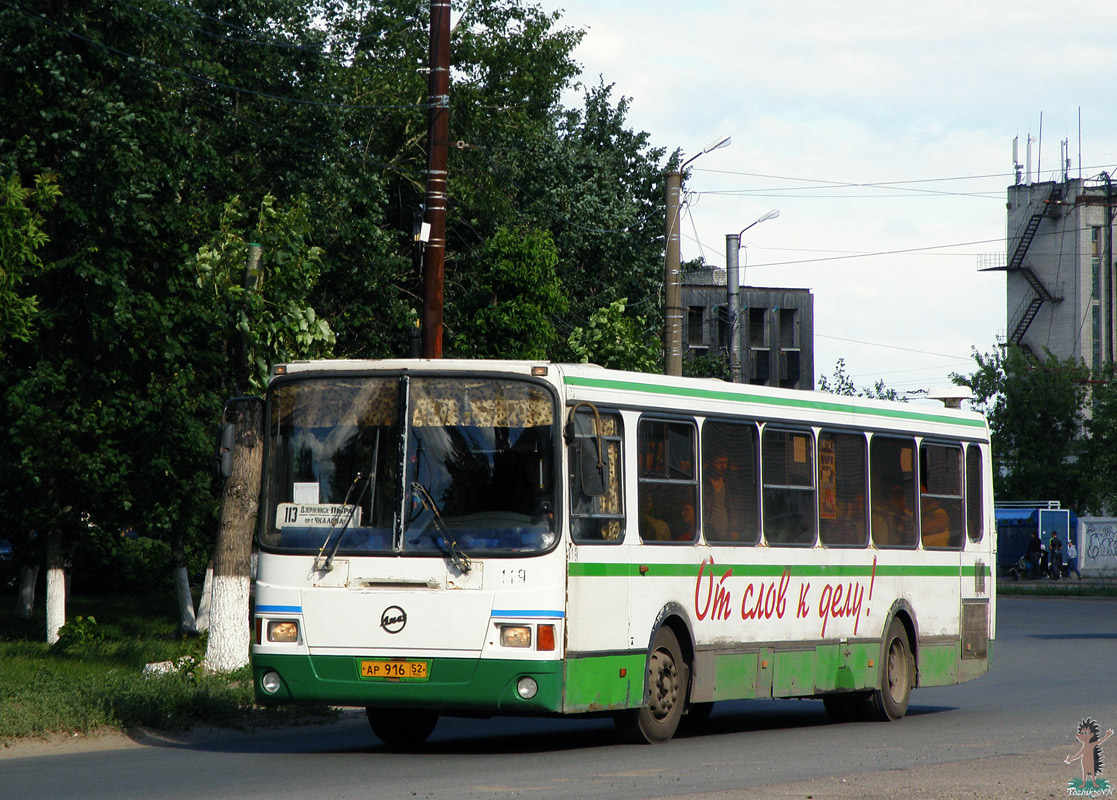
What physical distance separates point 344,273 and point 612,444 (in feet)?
70.0

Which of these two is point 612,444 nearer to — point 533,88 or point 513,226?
point 513,226

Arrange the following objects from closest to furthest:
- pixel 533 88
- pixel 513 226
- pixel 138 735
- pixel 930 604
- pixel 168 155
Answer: pixel 138 735
pixel 930 604
pixel 168 155
pixel 513 226
pixel 533 88

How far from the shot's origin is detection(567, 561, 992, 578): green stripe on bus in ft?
40.4

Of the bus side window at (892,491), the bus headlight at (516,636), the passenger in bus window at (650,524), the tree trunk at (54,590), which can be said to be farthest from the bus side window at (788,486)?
the tree trunk at (54,590)

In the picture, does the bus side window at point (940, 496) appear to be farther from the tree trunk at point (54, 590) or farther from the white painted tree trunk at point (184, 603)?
the white painted tree trunk at point (184, 603)

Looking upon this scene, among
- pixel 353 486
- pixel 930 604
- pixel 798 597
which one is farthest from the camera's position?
pixel 930 604

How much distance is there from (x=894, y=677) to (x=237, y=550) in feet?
24.4

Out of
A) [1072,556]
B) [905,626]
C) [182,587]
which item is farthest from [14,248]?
[1072,556]

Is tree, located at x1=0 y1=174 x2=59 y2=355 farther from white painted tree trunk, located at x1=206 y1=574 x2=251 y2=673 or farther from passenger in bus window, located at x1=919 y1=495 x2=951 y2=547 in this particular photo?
passenger in bus window, located at x1=919 y1=495 x2=951 y2=547

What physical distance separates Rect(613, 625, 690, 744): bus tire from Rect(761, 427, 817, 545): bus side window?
1.84 m

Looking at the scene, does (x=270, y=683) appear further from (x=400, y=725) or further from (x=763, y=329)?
(x=763, y=329)

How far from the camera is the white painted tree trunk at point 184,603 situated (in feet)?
96.2

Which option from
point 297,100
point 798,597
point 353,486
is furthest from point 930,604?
point 297,100

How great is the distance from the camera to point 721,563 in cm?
1395
